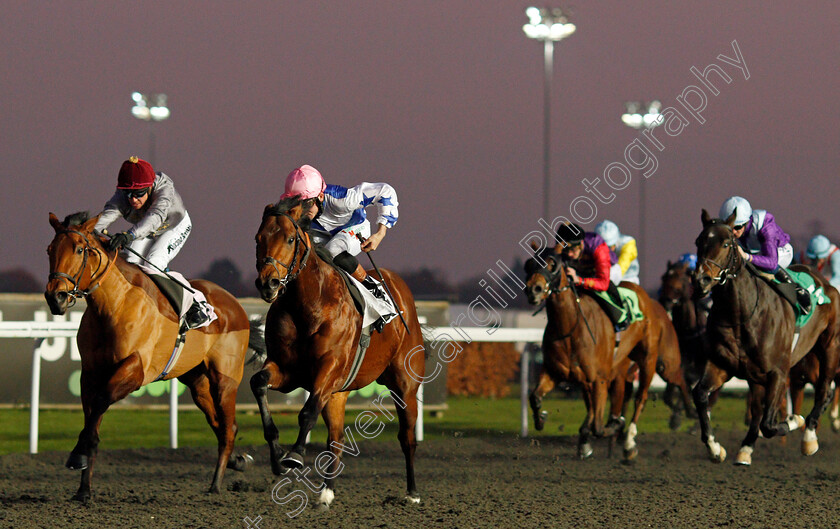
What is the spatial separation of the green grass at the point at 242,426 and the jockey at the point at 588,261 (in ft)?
3.75

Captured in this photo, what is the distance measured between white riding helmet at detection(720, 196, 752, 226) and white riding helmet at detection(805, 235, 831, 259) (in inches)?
147

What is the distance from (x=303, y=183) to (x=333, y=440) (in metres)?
1.45

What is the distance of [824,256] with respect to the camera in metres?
10.1

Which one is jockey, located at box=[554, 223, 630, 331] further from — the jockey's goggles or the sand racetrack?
the jockey's goggles

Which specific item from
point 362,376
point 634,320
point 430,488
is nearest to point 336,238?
point 362,376

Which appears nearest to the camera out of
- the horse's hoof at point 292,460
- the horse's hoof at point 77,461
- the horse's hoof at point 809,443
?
the horse's hoof at point 292,460

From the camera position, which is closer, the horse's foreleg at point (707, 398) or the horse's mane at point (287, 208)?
the horse's mane at point (287, 208)

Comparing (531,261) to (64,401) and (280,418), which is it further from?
(64,401)

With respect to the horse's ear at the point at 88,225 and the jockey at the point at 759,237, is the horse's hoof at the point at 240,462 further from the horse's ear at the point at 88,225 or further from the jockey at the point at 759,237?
Answer: the jockey at the point at 759,237

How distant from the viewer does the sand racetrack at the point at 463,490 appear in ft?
16.0

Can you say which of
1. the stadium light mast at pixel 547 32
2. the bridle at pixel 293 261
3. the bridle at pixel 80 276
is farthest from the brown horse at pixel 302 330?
the stadium light mast at pixel 547 32

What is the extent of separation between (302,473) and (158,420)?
14.6 ft

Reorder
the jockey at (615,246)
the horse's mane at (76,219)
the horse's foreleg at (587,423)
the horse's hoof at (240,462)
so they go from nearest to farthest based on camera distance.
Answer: the horse's mane at (76,219), the horse's hoof at (240,462), the horse's foreleg at (587,423), the jockey at (615,246)

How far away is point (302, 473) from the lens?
6.51m
